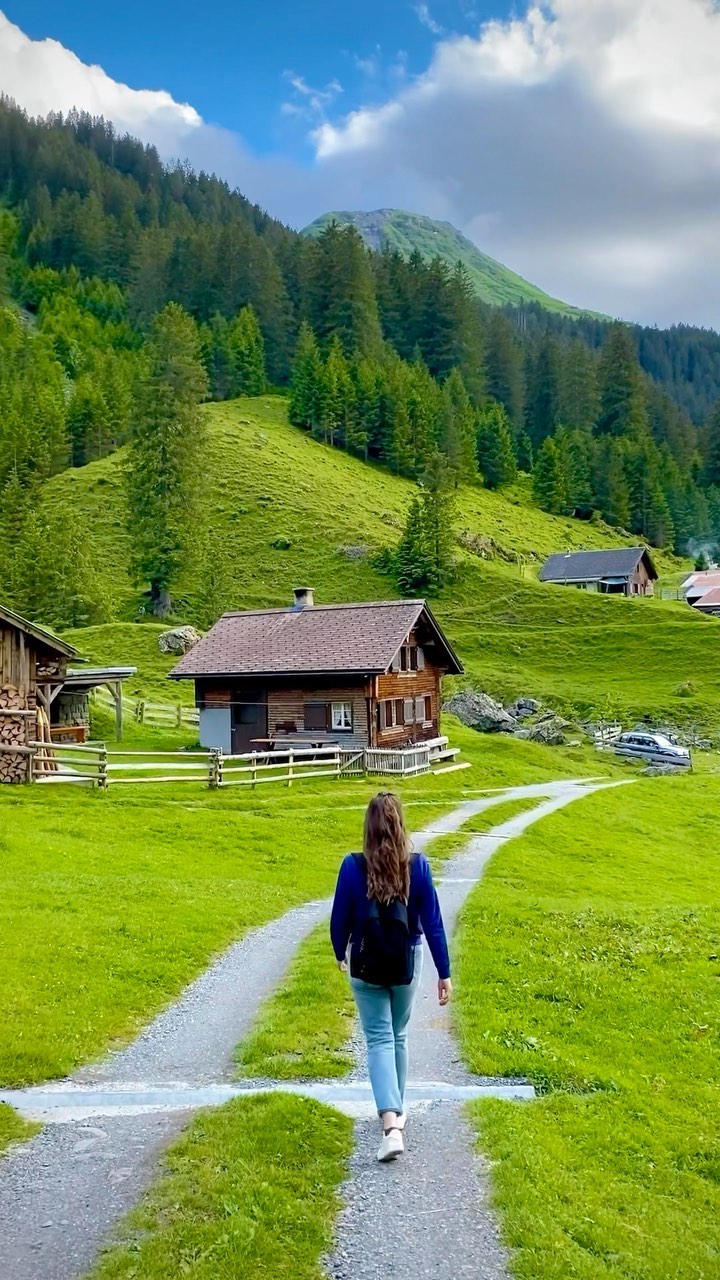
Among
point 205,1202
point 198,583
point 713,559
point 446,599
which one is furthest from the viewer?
point 713,559

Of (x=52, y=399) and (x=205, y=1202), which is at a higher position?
(x=52, y=399)

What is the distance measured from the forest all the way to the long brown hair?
65.5 meters

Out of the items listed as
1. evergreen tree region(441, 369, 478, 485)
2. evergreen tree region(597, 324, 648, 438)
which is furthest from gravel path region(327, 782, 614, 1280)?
evergreen tree region(597, 324, 648, 438)

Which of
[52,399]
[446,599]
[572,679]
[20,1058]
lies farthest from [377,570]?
[20,1058]

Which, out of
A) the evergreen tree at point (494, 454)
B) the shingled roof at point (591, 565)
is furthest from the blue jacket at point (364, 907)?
the evergreen tree at point (494, 454)

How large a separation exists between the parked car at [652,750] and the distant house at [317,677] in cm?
1343

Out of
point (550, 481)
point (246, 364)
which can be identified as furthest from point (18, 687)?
point (246, 364)

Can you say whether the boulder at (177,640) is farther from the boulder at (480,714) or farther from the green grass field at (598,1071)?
the green grass field at (598,1071)

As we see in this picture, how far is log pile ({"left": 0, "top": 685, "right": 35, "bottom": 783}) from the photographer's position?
3108cm

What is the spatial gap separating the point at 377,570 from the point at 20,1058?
82.2 metres

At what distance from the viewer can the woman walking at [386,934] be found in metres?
7.64

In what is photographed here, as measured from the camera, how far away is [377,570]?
9150 centimetres

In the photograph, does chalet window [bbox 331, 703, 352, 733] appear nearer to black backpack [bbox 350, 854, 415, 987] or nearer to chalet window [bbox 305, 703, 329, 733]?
chalet window [bbox 305, 703, 329, 733]

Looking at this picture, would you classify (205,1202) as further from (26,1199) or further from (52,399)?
(52,399)
